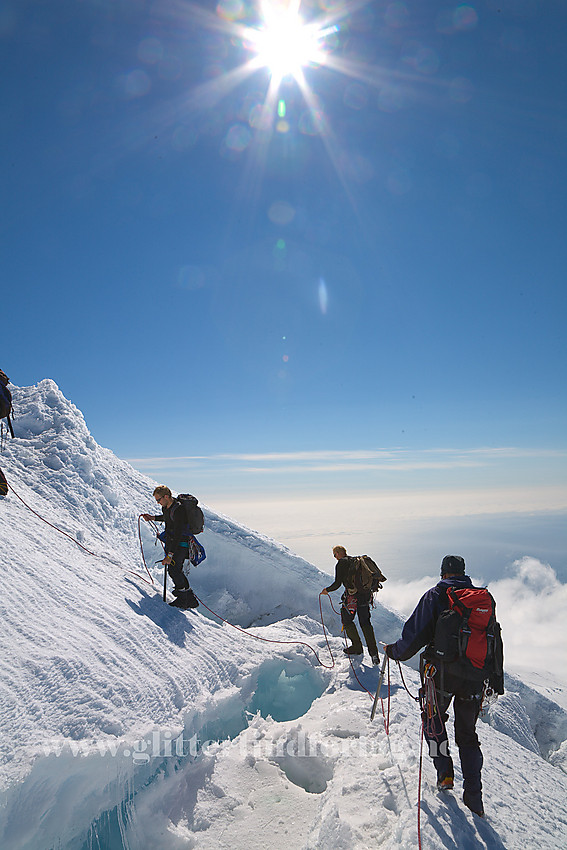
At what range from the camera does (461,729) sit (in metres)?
3.72

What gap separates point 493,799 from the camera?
13.1ft

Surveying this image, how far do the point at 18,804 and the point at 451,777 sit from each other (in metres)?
3.58

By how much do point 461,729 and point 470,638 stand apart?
3.03 ft

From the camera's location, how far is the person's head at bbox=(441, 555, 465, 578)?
399 cm

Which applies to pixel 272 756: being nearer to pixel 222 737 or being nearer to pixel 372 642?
pixel 222 737

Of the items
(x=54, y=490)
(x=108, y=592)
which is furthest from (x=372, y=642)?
(x=54, y=490)

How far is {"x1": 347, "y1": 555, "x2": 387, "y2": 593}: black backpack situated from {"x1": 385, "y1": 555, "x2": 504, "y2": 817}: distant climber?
321 centimetres

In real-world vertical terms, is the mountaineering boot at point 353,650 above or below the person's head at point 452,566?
below

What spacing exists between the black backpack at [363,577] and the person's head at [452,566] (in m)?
3.25

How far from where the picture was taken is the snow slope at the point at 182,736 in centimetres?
333

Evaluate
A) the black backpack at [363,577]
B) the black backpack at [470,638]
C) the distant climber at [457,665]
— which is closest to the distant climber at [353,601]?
the black backpack at [363,577]

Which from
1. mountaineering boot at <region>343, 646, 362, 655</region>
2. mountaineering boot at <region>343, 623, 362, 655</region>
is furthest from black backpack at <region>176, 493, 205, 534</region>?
mountaineering boot at <region>343, 646, 362, 655</region>

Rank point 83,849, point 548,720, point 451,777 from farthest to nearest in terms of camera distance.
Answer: point 548,720
point 451,777
point 83,849

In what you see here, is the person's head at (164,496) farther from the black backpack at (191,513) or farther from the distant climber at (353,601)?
the distant climber at (353,601)
